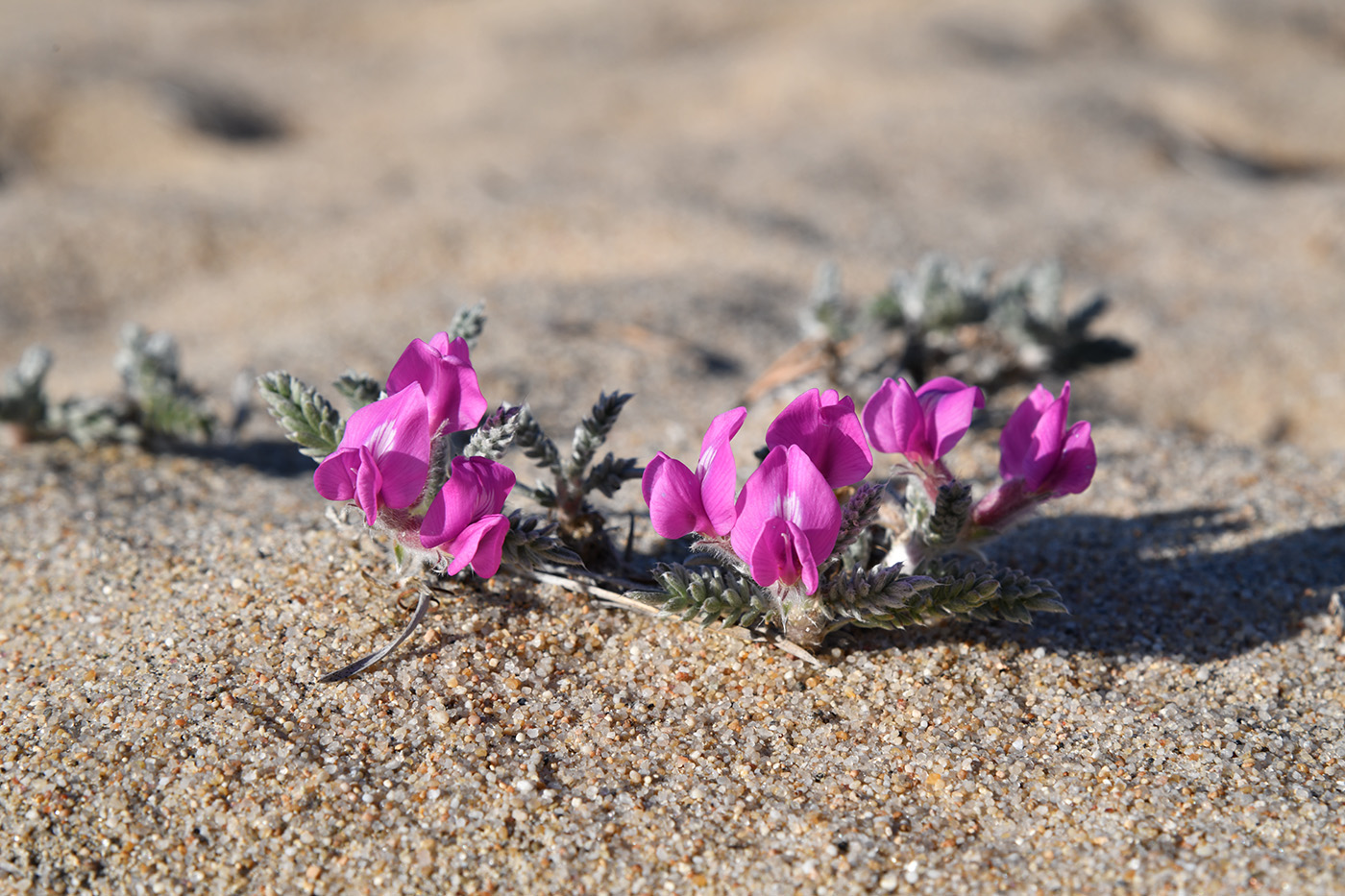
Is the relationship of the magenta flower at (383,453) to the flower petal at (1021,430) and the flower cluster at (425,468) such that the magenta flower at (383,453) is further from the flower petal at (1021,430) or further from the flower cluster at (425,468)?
the flower petal at (1021,430)

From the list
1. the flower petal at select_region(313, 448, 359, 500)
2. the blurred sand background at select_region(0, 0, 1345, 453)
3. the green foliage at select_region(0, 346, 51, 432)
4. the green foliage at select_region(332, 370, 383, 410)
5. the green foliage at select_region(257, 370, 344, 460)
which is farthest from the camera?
the blurred sand background at select_region(0, 0, 1345, 453)

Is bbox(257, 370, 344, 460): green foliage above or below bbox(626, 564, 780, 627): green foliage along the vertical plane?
above

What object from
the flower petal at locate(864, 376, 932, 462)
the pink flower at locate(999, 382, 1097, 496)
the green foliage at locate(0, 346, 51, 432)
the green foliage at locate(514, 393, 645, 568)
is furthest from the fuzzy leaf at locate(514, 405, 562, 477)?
the green foliage at locate(0, 346, 51, 432)

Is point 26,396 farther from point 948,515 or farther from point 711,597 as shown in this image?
point 948,515

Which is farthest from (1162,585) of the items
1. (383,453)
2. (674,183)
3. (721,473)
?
(674,183)

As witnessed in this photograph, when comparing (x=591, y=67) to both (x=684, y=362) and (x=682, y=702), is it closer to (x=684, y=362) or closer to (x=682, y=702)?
(x=684, y=362)

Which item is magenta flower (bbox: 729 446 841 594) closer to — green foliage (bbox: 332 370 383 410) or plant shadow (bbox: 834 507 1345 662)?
plant shadow (bbox: 834 507 1345 662)
